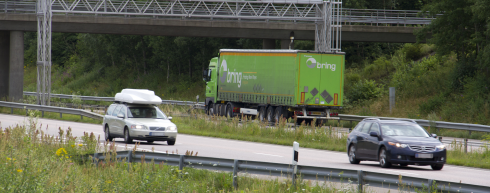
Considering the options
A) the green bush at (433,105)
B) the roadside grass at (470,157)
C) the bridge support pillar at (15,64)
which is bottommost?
the roadside grass at (470,157)

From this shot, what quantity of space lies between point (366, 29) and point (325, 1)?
26.6 feet

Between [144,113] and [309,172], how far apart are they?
10814mm

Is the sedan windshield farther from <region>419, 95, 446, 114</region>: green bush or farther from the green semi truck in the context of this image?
<region>419, 95, 446, 114</region>: green bush

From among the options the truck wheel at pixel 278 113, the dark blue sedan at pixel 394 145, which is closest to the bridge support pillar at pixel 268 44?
the truck wheel at pixel 278 113

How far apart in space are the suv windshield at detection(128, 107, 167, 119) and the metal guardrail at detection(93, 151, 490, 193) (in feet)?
24.2

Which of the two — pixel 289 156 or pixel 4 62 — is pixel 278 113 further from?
pixel 4 62

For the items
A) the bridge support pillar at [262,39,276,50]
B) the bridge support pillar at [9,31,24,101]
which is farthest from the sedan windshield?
the bridge support pillar at [9,31,24,101]

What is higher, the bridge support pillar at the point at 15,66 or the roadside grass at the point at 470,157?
the bridge support pillar at the point at 15,66

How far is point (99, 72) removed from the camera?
241 feet

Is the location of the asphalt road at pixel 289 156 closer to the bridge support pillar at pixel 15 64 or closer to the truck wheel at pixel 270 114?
the truck wheel at pixel 270 114

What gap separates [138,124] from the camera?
62.8 feet

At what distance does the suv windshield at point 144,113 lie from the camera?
20.0m

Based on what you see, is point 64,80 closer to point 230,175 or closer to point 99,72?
point 99,72

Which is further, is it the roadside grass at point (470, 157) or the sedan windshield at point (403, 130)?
the roadside grass at point (470, 157)
